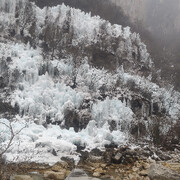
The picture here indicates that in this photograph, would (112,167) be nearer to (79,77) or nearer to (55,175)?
(55,175)

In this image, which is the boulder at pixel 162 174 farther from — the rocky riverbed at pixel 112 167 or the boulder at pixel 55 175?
the boulder at pixel 55 175

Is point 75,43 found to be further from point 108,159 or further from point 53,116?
point 108,159

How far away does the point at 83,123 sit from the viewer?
91.0 ft

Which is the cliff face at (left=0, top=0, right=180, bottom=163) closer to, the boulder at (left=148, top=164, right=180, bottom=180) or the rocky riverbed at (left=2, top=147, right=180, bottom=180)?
the rocky riverbed at (left=2, top=147, right=180, bottom=180)

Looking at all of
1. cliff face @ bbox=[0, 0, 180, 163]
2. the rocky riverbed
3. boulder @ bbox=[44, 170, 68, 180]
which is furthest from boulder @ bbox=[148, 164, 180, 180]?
cliff face @ bbox=[0, 0, 180, 163]

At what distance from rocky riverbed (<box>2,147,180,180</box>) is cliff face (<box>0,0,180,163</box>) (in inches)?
131

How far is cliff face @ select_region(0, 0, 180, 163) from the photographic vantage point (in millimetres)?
26844

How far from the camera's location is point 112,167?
54.8 ft

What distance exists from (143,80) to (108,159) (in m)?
25.3

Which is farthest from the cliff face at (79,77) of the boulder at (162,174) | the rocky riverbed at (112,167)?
the boulder at (162,174)

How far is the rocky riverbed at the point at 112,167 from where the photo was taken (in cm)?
1130

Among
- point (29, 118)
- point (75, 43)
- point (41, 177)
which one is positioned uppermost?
point (75, 43)

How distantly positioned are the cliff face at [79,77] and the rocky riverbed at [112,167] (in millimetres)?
3320

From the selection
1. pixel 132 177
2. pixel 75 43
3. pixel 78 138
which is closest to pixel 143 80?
pixel 75 43
